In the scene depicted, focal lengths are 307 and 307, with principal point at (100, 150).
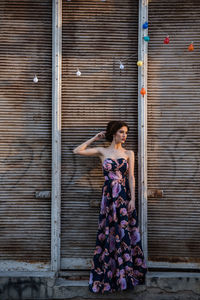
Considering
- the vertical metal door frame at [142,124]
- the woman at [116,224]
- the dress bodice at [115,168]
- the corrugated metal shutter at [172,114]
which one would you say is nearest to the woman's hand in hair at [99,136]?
the woman at [116,224]

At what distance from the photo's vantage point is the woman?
13.0ft

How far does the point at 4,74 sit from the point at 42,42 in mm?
730

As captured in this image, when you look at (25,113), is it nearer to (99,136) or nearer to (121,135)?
(99,136)

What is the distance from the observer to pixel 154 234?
4.44 meters

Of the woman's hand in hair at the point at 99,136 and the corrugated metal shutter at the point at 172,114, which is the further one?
the corrugated metal shutter at the point at 172,114

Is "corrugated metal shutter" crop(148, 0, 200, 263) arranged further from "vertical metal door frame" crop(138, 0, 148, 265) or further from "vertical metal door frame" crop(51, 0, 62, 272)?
"vertical metal door frame" crop(51, 0, 62, 272)

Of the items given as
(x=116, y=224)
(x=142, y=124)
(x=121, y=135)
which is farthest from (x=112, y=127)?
(x=116, y=224)

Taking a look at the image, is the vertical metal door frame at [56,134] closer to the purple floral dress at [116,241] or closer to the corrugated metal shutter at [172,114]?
the purple floral dress at [116,241]

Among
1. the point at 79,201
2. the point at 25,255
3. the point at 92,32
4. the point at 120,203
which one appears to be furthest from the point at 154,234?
the point at 92,32

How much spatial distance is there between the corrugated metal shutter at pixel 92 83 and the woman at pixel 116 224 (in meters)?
0.35

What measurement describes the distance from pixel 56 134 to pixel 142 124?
49.1 inches

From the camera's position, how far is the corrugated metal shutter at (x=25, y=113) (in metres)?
4.47

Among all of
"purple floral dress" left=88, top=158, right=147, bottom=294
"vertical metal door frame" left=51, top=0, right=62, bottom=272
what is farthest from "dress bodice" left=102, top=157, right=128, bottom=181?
"vertical metal door frame" left=51, top=0, right=62, bottom=272

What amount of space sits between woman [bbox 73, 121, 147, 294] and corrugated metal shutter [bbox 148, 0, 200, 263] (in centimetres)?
41
